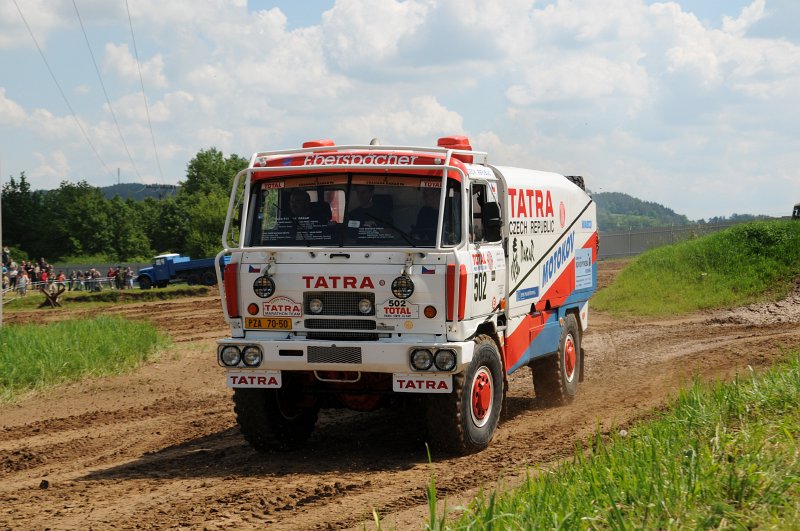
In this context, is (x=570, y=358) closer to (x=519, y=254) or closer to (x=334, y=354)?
(x=519, y=254)

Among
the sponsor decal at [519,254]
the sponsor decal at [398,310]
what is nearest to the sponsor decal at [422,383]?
the sponsor decal at [398,310]

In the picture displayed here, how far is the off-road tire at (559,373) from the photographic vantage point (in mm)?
12484

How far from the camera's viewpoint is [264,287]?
912 cm

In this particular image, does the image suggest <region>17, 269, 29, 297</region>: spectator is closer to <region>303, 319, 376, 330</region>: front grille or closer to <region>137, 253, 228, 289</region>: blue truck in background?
<region>137, 253, 228, 289</region>: blue truck in background

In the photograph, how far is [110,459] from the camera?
9.80 metres

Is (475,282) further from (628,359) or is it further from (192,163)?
(192,163)

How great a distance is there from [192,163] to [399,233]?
114230mm

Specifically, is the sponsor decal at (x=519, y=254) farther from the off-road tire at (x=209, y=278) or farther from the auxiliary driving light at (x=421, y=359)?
the off-road tire at (x=209, y=278)

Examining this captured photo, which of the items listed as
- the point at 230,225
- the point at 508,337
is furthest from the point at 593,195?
the point at 230,225

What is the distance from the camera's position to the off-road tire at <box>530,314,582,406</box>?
41.0 feet

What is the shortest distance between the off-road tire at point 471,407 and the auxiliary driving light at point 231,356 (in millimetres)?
1853

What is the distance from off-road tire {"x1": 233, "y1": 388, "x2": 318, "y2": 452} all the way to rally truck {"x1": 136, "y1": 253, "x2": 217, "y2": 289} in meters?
42.0

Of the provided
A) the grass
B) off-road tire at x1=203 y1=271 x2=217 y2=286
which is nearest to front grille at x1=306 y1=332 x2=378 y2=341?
the grass

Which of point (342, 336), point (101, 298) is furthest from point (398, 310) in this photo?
point (101, 298)
